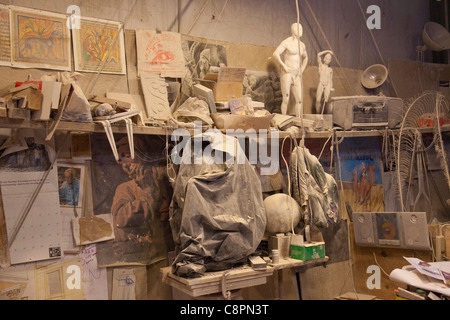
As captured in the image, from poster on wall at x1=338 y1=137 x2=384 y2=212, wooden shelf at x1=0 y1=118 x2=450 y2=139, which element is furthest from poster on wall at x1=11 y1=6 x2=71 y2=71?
poster on wall at x1=338 y1=137 x2=384 y2=212

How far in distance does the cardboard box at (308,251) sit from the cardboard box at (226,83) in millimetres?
1419

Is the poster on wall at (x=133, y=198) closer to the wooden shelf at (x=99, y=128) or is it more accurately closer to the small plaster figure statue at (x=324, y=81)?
the wooden shelf at (x=99, y=128)

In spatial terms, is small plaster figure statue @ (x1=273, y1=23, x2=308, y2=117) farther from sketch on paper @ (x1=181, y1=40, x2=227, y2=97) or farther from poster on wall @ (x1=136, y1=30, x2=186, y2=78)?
poster on wall @ (x1=136, y1=30, x2=186, y2=78)

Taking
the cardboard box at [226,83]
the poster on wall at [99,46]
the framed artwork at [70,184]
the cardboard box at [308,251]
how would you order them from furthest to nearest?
the cardboard box at [226,83], the cardboard box at [308,251], the poster on wall at [99,46], the framed artwork at [70,184]

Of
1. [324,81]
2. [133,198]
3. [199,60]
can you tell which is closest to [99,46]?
[199,60]

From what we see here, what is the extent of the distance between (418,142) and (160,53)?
2.78m

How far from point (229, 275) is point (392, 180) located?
2659 mm

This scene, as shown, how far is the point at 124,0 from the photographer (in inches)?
151

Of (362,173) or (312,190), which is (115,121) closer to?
(312,190)

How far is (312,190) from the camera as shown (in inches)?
155

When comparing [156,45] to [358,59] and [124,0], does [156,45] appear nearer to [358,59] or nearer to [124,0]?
[124,0]

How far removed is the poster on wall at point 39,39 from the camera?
10.8 ft

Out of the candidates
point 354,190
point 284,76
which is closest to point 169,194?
point 284,76

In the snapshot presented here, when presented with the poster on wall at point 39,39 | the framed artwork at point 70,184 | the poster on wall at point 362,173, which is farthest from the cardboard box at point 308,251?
the poster on wall at point 39,39
